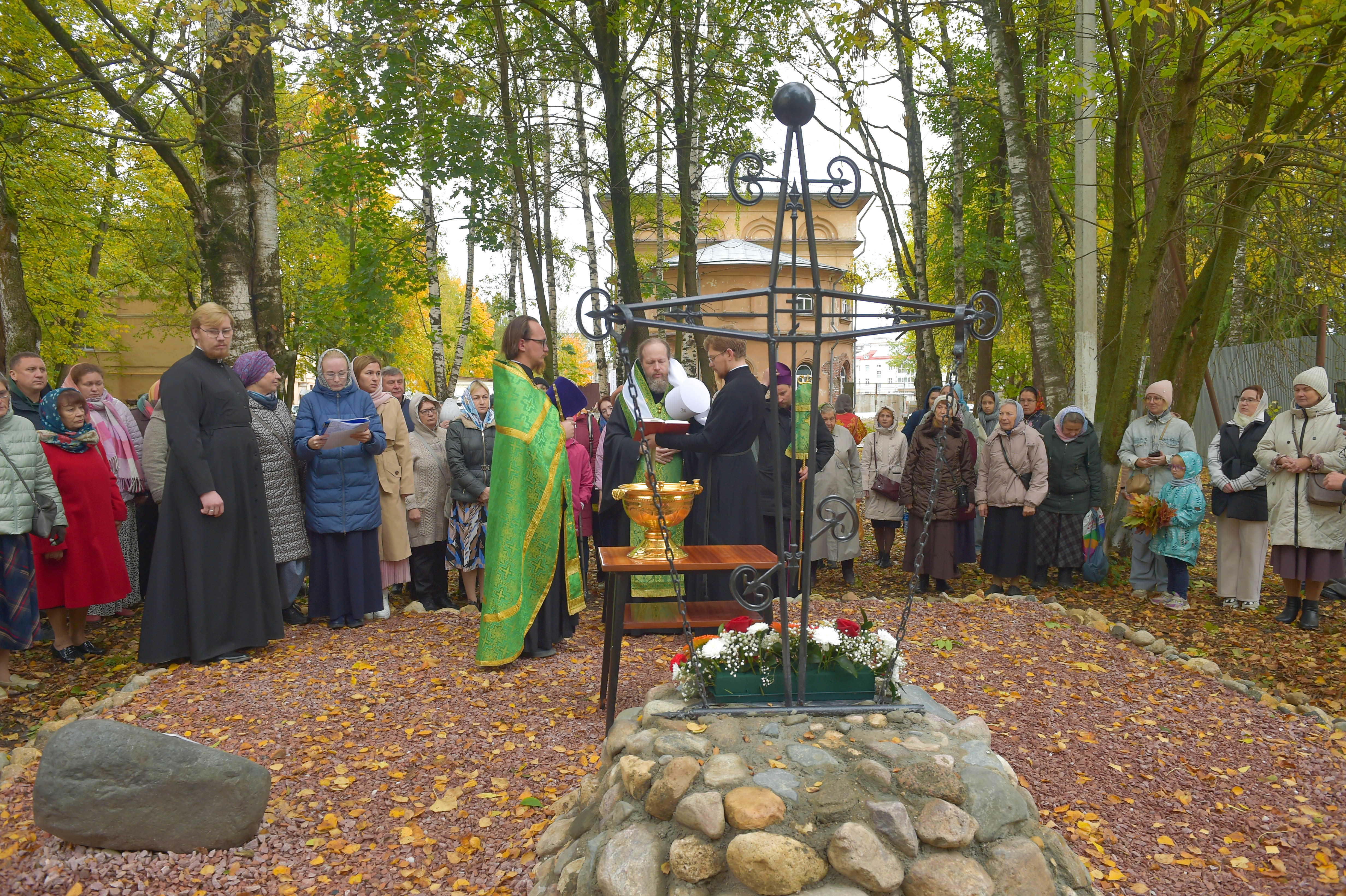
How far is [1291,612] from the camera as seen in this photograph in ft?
23.2

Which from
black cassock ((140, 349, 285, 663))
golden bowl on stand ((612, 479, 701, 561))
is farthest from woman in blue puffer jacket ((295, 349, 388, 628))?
golden bowl on stand ((612, 479, 701, 561))

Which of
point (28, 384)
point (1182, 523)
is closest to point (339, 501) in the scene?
point (28, 384)

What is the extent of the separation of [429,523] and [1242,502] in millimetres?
6774

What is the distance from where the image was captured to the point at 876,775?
2.84m

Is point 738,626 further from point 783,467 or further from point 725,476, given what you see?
point 783,467

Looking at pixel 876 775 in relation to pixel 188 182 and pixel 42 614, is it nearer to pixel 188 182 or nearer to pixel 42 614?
pixel 42 614

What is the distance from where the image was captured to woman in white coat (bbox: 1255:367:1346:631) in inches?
Result: 263

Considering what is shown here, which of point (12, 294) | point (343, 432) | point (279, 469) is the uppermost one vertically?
point (12, 294)

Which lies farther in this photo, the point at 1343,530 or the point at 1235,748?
the point at 1343,530

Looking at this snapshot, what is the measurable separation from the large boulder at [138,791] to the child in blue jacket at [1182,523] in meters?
7.15

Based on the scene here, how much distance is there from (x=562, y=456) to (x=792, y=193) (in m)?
2.59

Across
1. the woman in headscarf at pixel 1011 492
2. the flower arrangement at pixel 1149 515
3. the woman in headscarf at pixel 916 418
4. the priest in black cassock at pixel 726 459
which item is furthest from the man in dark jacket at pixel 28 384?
the flower arrangement at pixel 1149 515

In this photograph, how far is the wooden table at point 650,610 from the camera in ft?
12.6

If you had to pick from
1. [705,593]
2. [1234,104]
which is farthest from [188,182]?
[1234,104]
